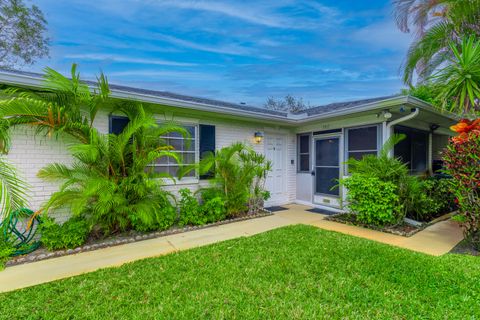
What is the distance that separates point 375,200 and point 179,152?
4313 millimetres

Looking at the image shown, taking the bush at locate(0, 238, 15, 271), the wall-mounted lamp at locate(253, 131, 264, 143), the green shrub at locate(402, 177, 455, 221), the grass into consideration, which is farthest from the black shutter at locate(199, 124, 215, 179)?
the green shrub at locate(402, 177, 455, 221)

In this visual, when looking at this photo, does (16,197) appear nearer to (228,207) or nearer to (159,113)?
(159,113)

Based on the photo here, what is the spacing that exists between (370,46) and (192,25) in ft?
21.1

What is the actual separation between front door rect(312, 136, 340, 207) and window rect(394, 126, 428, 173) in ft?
4.57

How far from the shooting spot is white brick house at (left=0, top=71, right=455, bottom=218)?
393 cm

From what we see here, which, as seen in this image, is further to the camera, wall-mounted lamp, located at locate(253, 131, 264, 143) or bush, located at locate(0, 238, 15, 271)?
wall-mounted lamp, located at locate(253, 131, 264, 143)

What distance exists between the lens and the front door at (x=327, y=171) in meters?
6.16

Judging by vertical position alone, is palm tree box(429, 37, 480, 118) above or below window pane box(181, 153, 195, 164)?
above

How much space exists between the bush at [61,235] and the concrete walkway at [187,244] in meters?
0.26

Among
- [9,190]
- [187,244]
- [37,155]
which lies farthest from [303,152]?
[9,190]

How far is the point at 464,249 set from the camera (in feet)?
11.5

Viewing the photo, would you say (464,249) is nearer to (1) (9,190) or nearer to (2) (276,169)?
(2) (276,169)

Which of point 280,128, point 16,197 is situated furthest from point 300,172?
point 16,197

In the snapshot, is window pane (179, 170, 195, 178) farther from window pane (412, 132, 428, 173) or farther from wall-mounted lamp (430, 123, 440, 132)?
wall-mounted lamp (430, 123, 440, 132)
